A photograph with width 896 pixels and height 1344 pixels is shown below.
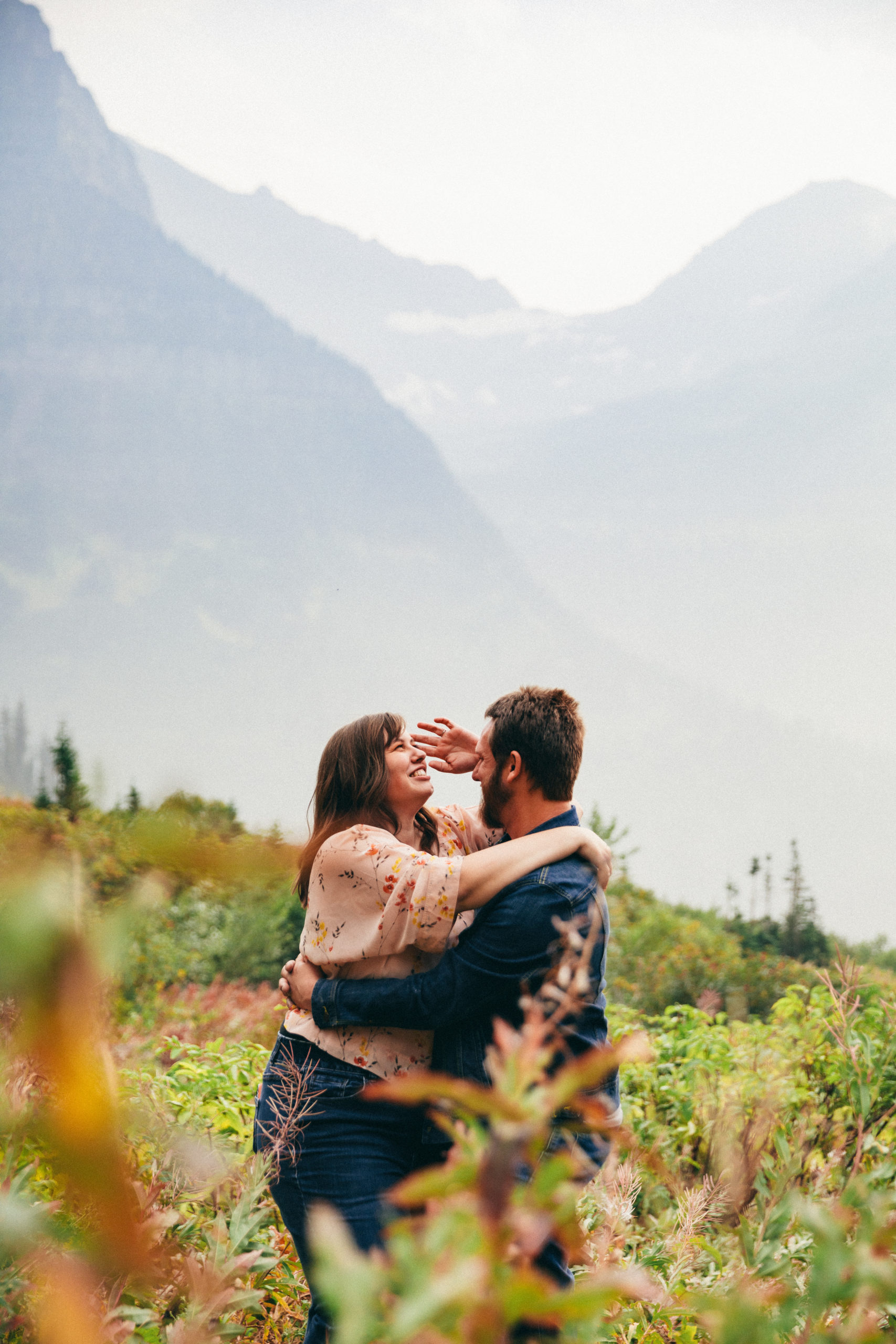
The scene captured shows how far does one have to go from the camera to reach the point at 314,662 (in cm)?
17900

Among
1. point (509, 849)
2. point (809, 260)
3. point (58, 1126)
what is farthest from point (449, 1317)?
point (809, 260)

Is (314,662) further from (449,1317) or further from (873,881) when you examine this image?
(449,1317)

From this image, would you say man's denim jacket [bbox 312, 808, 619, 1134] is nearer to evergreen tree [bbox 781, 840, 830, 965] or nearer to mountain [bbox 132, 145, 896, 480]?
evergreen tree [bbox 781, 840, 830, 965]

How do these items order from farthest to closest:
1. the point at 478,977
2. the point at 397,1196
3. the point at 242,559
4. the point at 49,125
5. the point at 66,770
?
the point at 49,125, the point at 242,559, the point at 66,770, the point at 478,977, the point at 397,1196

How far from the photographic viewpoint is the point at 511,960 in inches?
80.6

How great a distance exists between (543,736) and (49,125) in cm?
21734

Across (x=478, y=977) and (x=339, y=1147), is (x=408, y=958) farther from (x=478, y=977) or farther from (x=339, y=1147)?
(x=339, y=1147)

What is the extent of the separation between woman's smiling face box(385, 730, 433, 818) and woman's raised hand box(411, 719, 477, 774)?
269 mm

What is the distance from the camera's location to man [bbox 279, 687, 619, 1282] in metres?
2.05

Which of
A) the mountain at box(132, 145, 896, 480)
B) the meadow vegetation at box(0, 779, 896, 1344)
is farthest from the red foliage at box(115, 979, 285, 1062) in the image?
the mountain at box(132, 145, 896, 480)

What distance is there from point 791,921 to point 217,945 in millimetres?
7543

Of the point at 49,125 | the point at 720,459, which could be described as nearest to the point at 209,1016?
the point at 720,459

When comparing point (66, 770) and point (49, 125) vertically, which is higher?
point (49, 125)

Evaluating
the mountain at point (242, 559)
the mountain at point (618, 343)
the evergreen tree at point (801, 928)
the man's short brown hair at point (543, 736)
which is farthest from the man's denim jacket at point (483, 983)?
the mountain at point (618, 343)
